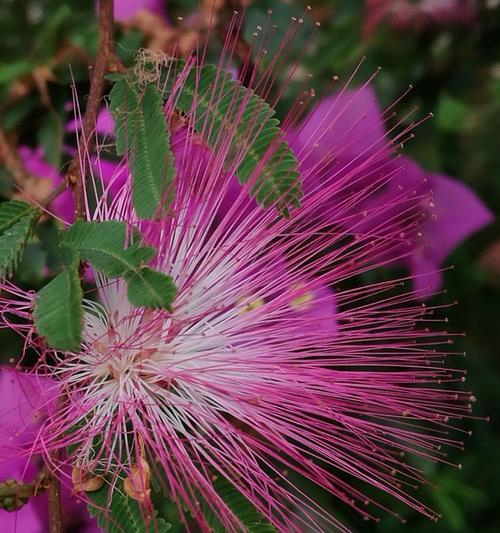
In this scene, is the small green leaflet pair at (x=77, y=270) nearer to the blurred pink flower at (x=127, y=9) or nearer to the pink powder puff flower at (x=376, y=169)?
the pink powder puff flower at (x=376, y=169)

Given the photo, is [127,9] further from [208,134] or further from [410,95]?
[208,134]

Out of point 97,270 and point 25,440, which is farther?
point 25,440

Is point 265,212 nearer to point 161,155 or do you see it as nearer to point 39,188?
point 161,155

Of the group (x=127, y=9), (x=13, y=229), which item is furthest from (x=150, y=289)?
(x=127, y=9)

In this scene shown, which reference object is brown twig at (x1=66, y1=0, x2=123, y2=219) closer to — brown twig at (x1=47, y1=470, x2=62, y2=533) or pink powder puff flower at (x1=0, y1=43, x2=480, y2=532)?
pink powder puff flower at (x1=0, y1=43, x2=480, y2=532)

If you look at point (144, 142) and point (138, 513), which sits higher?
point (144, 142)

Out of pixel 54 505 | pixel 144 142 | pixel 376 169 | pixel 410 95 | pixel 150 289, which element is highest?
pixel 410 95

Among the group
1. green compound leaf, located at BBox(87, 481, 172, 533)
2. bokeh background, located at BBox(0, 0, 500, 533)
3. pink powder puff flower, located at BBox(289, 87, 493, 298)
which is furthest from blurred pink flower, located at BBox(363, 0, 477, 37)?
green compound leaf, located at BBox(87, 481, 172, 533)
